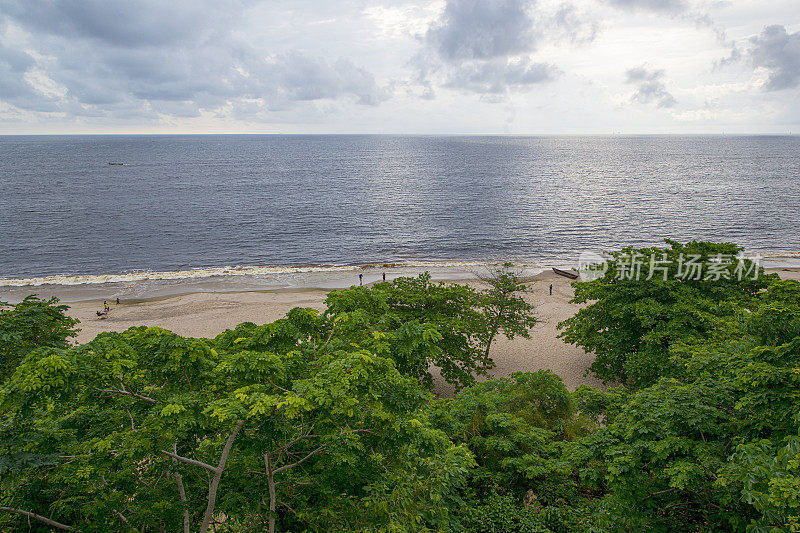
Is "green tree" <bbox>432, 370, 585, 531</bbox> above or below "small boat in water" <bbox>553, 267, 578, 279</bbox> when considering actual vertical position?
above

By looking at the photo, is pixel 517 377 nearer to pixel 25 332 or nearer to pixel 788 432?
pixel 788 432

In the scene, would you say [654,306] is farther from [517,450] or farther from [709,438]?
[709,438]

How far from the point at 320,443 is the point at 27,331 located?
7.84 metres

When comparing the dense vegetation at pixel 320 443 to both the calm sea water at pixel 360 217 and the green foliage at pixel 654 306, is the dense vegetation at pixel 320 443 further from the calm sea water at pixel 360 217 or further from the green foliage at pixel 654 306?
the calm sea water at pixel 360 217

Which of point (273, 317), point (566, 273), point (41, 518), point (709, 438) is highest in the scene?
point (41, 518)

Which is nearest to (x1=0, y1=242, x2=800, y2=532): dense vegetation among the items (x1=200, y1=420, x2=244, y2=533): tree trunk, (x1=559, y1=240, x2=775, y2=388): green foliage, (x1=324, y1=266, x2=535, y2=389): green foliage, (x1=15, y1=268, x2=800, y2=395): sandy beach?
(x1=200, y1=420, x2=244, y2=533): tree trunk

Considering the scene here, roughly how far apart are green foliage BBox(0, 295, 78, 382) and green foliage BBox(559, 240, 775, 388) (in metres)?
19.0

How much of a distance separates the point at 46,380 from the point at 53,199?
93.7 meters

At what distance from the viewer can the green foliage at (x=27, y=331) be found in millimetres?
9703

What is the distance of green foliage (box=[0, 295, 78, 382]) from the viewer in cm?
970

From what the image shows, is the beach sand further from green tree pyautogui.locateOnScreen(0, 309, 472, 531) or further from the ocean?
green tree pyautogui.locateOnScreen(0, 309, 472, 531)

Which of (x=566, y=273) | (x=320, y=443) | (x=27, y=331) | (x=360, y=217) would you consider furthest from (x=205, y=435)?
(x=360, y=217)

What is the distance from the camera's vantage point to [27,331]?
10.3 meters

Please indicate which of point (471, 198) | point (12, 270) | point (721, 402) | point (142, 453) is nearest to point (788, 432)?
point (721, 402)
